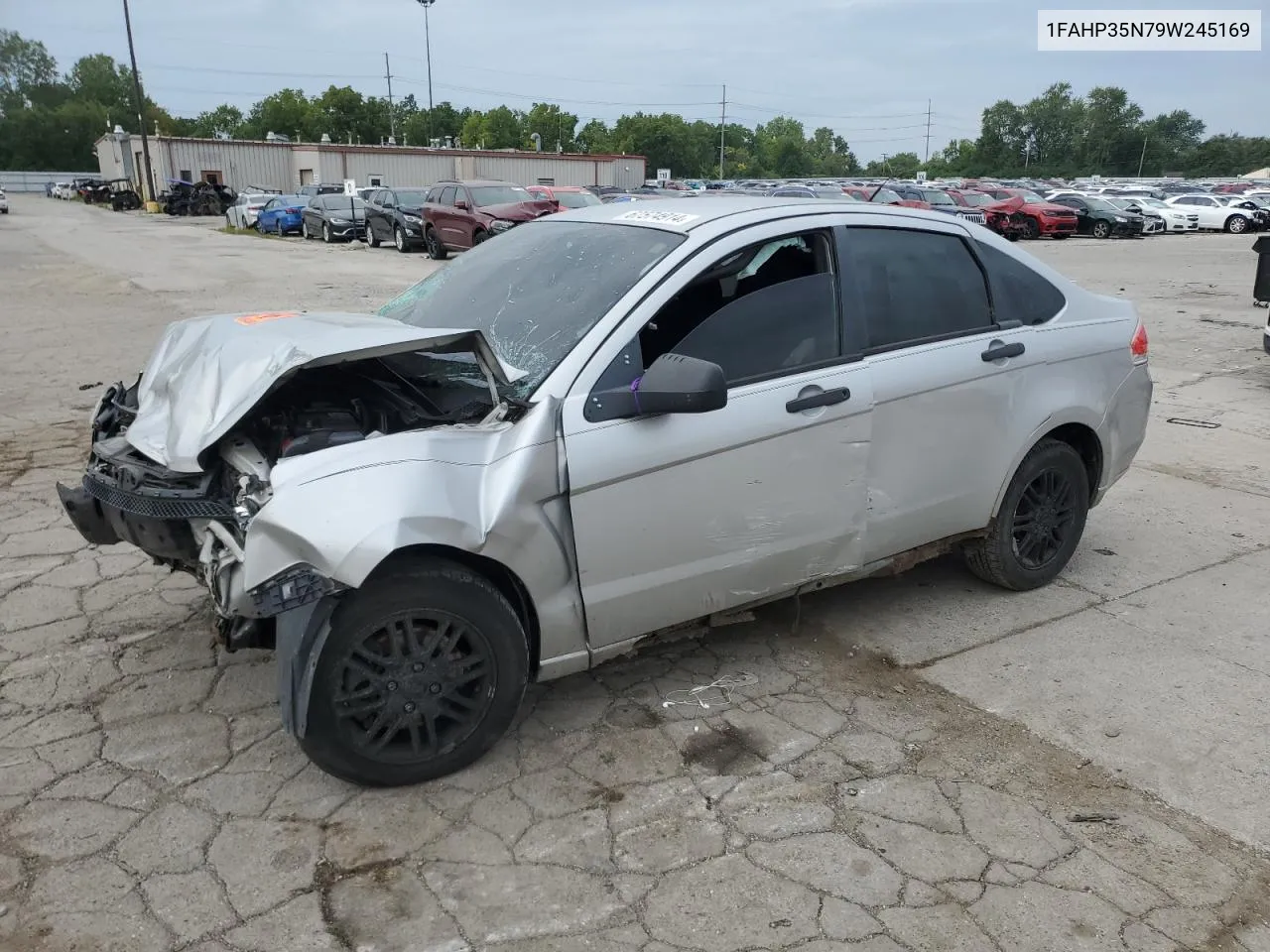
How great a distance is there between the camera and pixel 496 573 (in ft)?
10.1

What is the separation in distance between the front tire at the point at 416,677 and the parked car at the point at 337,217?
27841mm

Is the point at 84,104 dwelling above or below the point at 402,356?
above

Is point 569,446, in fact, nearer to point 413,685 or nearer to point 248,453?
point 413,685

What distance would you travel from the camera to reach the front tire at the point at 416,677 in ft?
9.37

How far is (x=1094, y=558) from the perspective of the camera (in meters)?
5.04

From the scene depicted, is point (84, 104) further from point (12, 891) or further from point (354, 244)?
point (12, 891)

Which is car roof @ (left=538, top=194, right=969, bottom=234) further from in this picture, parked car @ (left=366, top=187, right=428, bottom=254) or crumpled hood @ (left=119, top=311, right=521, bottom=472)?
parked car @ (left=366, top=187, right=428, bottom=254)

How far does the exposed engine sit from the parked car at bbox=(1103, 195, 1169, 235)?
33725mm

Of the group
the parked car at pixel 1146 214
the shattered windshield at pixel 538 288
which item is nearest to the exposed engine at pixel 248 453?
the shattered windshield at pixel 538 288

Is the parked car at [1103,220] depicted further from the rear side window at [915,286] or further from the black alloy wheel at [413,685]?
the black alloy wheel at [413,685]

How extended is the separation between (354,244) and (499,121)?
8471 cm

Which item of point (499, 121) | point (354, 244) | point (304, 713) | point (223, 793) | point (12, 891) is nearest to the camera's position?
point (12, 891)

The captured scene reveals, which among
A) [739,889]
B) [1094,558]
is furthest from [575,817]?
[1094,558]

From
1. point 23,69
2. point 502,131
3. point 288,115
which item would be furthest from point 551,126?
point 23,69
